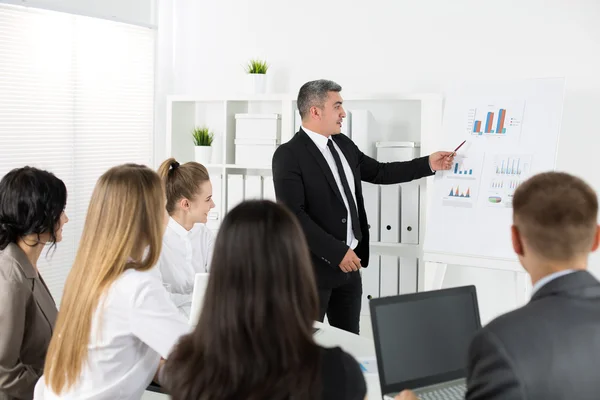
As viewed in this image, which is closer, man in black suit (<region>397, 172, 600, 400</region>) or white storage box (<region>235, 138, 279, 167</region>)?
man in black suit (<region>397, 172, 600, 400</region>)

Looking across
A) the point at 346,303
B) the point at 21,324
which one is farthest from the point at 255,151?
the point at 21,324

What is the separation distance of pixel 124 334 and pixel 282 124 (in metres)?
2.67

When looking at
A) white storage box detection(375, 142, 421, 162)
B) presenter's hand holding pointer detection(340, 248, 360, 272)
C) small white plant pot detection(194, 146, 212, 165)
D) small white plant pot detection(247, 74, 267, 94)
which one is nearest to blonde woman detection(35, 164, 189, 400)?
presenter's hand holding pointer detection(340, 248, 360, 272)

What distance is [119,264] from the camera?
1770mm

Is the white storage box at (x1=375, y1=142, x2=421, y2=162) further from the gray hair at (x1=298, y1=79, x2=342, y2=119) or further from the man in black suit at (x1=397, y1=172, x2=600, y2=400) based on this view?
the man in black suit at (x1=397, y1=172, x2=600, y2=400)

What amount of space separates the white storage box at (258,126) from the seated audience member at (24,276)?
223 cm

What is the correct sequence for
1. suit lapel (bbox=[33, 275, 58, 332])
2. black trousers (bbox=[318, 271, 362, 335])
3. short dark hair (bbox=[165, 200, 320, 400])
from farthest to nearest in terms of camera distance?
black trousers (bbox=[318, 271, 362, 335]) → suit lapel (bbox=[33, 275, 58, 332]) → short dark hair (bbox=[165, 200, 320, 400])

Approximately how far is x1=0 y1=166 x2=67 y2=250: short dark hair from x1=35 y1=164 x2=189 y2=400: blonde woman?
0.46 meters

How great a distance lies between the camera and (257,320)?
1245mm

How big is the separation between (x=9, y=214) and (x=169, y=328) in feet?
2.50

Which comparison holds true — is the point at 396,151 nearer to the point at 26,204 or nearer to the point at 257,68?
the point at 257,68

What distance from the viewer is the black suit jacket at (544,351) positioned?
1.27m

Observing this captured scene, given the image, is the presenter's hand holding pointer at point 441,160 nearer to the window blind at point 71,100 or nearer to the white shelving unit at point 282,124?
the white shelving unit at point 282,124

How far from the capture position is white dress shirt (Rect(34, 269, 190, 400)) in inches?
69.6
